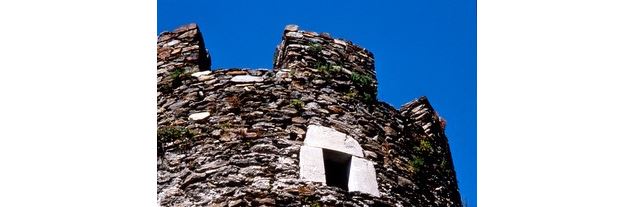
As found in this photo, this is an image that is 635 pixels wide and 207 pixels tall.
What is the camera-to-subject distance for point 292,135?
7789mm

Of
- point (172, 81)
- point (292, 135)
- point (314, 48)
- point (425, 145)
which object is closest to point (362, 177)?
point (292, 135)

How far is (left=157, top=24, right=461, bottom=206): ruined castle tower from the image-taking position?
24.3ft

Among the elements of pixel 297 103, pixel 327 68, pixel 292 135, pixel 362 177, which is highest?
pixel 327 68

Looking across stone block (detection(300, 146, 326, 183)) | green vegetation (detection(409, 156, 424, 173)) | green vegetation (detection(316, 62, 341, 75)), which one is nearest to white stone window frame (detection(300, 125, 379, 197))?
stone block (detection(300, 146, 326, 183))

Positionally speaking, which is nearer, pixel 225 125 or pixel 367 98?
pixel 225 125

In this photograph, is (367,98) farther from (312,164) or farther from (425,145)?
(312,164)

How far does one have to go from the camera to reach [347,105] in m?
8.38

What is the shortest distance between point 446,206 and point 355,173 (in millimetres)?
1207

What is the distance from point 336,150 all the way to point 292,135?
1.15ft

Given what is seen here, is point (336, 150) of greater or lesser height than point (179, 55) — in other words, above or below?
below
